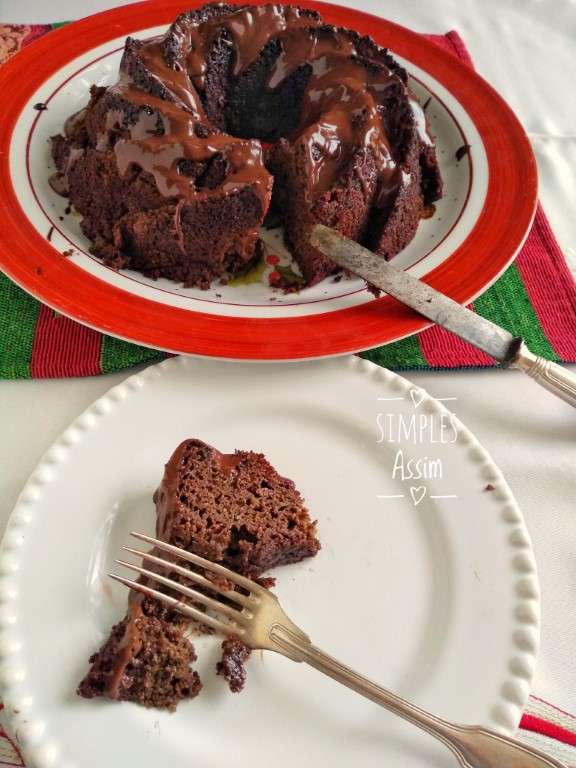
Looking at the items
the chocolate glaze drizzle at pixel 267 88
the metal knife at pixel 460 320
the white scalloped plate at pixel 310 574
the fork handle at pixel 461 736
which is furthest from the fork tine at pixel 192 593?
the chocolate glaze drizzle at pixel 267 88

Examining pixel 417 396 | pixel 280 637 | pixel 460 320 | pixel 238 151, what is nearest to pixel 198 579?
pixel 280 637

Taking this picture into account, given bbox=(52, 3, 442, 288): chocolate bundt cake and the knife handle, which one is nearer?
the knife handle

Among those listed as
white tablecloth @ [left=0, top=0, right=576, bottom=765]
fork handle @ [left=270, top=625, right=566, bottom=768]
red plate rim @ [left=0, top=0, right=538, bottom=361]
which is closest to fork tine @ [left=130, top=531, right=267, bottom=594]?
fork handle @ [left=270, top=625, right=566, bottom=768]

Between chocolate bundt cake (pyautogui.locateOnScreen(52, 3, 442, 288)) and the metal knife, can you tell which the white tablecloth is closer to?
the metal knife

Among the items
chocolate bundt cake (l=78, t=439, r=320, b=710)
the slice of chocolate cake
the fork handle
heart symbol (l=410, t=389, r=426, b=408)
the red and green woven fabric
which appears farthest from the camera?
the red and green woven fabric

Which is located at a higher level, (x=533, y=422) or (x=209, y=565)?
(x=533, y=422)

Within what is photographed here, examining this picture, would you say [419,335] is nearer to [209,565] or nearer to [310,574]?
[310,574]
